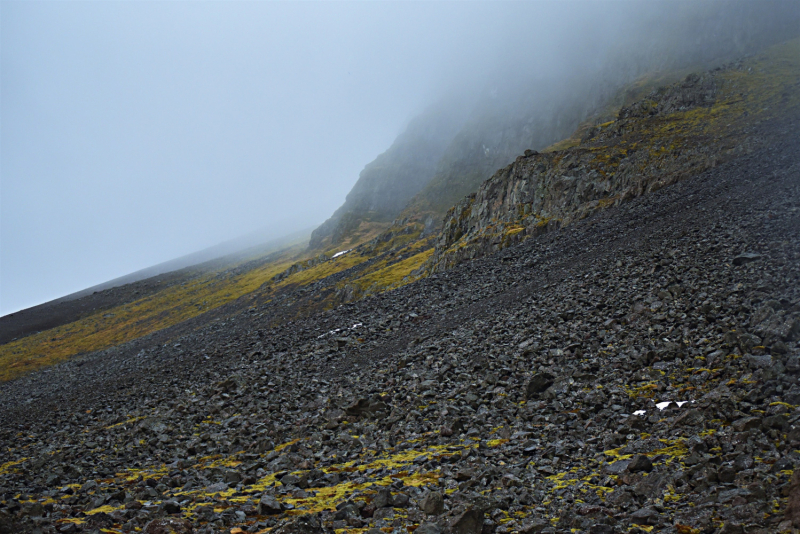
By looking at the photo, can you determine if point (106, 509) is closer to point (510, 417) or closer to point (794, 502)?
point (510, 417)

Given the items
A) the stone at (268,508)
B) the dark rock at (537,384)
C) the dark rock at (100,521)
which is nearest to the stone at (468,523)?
the stone at (268,508)

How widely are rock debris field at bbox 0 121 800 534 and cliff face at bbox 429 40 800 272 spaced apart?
14137 millimetres

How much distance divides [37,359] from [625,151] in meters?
124

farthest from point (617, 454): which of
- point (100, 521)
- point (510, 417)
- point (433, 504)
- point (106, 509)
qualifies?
point (106, 509)

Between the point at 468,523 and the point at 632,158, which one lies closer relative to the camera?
the point at 468,523

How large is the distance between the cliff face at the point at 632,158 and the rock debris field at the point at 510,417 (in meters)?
14.1

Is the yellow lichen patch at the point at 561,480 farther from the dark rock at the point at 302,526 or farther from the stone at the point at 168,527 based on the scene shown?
the stone at the point at 168,527

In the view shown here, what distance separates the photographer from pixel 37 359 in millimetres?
93062

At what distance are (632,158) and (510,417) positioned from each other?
2072 inches

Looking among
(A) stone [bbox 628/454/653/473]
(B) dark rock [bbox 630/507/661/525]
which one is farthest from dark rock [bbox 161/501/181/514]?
(A) stone [bbox 628/454/653/473]

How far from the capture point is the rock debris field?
29.5 feet

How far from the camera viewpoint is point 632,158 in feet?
182

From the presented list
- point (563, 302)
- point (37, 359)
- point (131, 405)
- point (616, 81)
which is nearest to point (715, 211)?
point (563, 302)

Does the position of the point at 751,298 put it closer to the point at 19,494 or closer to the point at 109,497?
the point at 109,497
